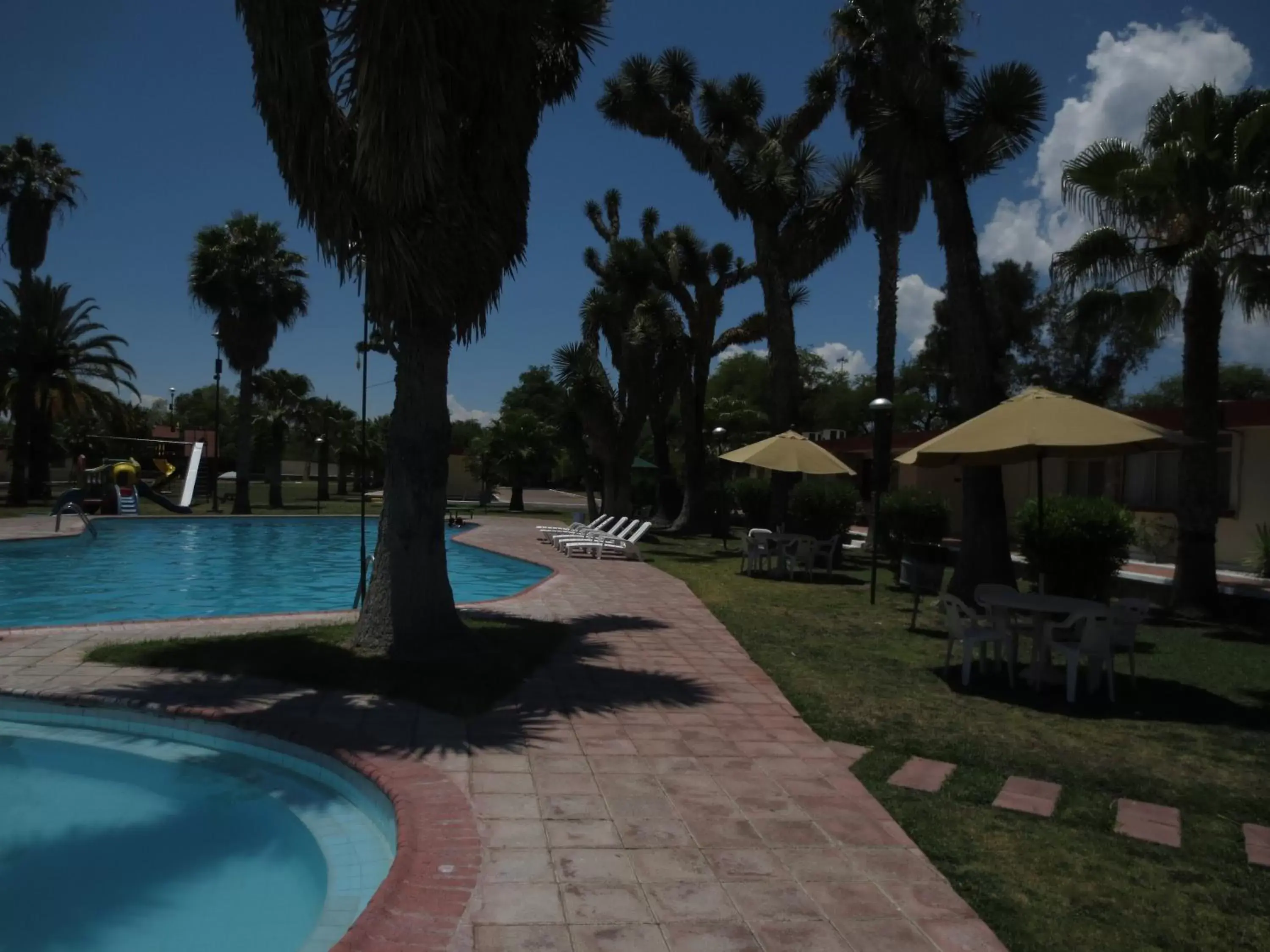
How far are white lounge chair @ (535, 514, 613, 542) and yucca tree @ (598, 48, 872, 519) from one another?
190 inches

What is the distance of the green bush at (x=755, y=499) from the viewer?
23.8m

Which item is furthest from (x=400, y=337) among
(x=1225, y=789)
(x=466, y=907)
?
(x=1225, y=789)

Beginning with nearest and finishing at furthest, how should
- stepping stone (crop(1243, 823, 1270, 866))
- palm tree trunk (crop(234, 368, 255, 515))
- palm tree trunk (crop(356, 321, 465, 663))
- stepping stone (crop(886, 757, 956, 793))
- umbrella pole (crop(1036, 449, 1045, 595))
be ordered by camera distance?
stepping stone (crop(1243, 823, 1270, 866)) → stepping stone (crop(886, 757, 956, 793)) → palm tree trunk (crop(356, 321, 465, 663)) → umbrella pole (crop(1036, 449, 1045, 595)) → palm tree trunk (crop(234, 368, 255, 515))

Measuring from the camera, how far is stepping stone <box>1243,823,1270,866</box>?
4484 millimetres

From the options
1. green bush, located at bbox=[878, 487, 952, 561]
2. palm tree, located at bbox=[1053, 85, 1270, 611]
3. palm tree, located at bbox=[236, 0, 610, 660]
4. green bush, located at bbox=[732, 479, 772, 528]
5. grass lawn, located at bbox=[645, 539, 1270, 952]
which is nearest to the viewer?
grass lawn, located at bbox=[645, 539, 1270, 952]

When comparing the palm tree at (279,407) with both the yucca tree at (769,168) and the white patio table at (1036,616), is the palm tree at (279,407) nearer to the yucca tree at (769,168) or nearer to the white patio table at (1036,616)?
the yucca tree at (769,168)

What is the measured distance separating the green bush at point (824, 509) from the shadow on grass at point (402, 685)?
9.81m

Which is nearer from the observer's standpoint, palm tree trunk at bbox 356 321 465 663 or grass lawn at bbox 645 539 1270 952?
grass lawn at bbox 645 539 1270 952

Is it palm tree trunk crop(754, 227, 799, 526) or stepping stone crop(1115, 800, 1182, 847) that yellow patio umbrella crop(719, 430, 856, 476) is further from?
stepping stone crop(1115, 800, 1182, 847)

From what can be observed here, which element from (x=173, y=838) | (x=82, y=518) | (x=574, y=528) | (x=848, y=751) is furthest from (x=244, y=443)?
(x=848, y=751)

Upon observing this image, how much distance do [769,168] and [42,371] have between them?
29.8 meters

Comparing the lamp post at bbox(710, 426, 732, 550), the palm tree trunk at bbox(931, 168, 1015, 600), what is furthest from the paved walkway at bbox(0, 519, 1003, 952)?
the lamp post at bbox(710, 426, 732, 550)

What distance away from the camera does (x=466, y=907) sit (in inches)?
146

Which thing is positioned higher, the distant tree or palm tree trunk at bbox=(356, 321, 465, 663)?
the distant tree
